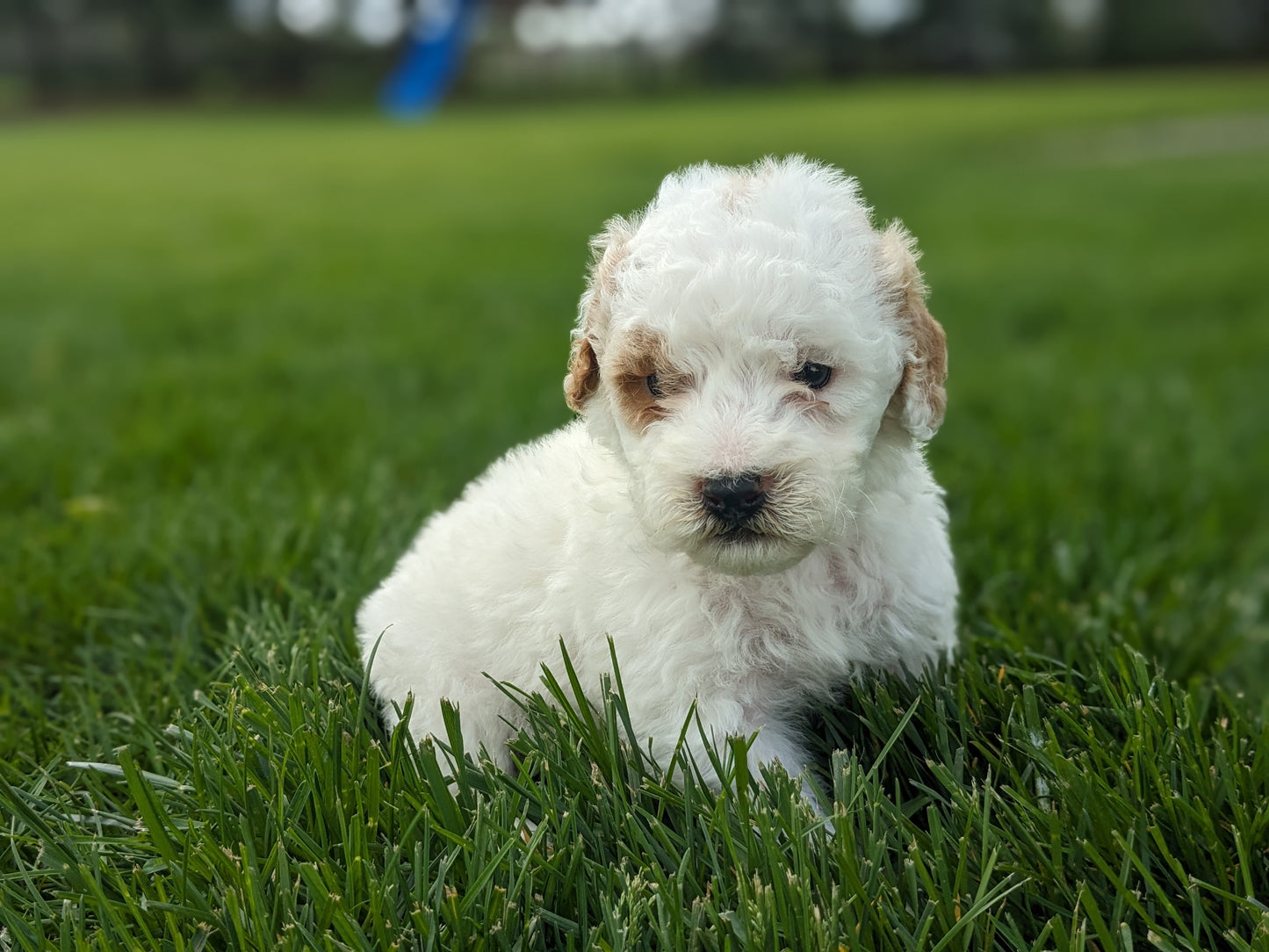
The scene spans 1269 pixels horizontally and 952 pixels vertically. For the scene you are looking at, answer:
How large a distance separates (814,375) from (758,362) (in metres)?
0.14

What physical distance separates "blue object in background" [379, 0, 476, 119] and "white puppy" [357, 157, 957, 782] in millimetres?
38744

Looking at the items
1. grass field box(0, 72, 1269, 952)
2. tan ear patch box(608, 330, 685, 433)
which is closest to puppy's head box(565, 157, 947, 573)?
tan ear patch box(608, 330, 685, 433)

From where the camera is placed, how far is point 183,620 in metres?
3.67

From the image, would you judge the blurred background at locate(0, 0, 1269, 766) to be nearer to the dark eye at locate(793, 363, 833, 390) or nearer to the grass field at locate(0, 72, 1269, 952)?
the grass field at locate(0, 72, 1269, 952)

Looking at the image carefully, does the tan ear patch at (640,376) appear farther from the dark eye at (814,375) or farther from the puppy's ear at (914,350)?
the puppy's ear at (914,350)

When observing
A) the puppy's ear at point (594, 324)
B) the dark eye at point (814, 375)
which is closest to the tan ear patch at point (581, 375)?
the puppy's ear at point (594, 324)

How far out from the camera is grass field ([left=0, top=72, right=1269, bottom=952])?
2.32m

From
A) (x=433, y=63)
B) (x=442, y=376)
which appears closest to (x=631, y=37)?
(x=433, y=63)

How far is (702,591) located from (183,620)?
6.00 ft

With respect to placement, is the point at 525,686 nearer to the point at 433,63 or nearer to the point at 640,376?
the point at 640,376

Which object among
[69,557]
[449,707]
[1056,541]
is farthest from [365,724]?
[1056,541]

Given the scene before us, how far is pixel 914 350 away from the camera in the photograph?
261cm

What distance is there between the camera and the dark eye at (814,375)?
2430 millimetres

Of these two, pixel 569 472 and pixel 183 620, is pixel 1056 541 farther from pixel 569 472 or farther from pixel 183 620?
pixel 183 620
